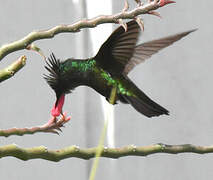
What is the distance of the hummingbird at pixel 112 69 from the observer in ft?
1.12

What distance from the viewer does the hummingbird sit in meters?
0.34

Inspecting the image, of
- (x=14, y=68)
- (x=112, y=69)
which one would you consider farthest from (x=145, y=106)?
(x=14, y=68)

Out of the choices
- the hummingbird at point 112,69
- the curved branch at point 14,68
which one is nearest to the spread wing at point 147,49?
the hummingbird at point 112,69

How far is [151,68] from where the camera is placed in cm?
109

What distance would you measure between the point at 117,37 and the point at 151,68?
2.47 ft

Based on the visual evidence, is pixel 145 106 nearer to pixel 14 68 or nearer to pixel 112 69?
pixel 112 69

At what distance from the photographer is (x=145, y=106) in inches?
15.4

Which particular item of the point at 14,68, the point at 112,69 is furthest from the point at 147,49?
the point at 14,68

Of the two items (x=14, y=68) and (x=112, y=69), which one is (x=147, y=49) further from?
(x=14, y=68)

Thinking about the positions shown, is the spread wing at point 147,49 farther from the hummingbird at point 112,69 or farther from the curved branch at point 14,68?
the curved branch at point 14,68

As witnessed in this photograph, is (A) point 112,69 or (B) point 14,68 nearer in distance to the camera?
(B) point 14,68

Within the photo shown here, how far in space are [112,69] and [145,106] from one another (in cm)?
4

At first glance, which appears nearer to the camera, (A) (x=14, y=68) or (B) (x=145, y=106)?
(A) (x=14, y=68)

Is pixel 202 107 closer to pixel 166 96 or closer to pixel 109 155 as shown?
pixel 166 96
